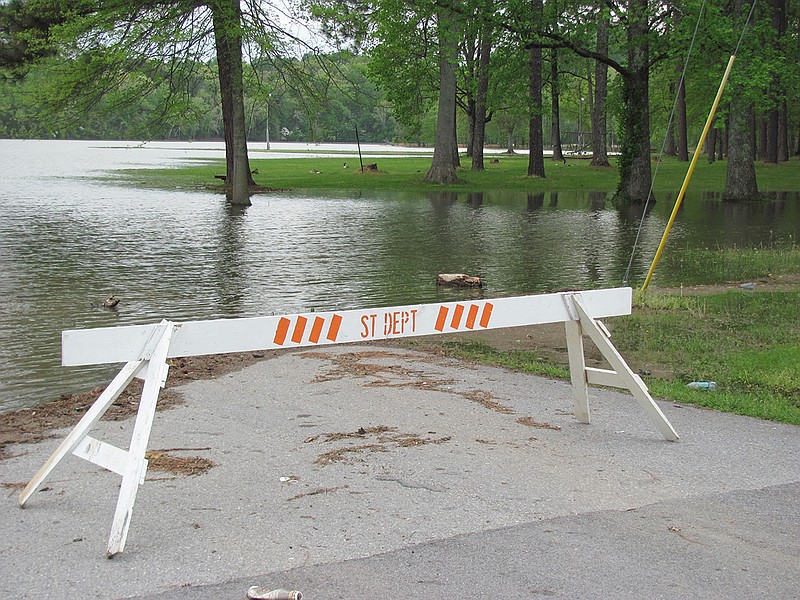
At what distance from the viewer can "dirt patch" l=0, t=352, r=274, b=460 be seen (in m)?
6.95

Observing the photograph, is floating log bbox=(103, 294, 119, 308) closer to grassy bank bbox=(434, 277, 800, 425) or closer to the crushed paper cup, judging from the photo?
grassy bank bbox=(434, 277, 800, 425)

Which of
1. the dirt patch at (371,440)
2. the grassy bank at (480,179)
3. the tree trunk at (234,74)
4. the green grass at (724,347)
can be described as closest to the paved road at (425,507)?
the dirt patch at (371,440)

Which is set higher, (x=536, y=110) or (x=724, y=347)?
(x=536, y=110)

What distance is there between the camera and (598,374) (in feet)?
23.0

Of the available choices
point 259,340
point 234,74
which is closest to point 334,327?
point 259,340

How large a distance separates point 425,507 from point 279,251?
14324mm

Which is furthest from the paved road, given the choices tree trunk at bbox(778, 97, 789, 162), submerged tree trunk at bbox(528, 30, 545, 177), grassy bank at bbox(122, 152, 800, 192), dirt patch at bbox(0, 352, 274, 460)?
tree trunk at bbox(778, 97, 789, 162)

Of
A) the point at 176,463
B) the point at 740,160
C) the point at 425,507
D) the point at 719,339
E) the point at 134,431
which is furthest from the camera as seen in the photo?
the point at 740,160

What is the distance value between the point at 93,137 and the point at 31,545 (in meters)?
169

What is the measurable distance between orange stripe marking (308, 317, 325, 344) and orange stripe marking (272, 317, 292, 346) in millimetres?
167

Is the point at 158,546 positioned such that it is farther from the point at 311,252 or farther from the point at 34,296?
the point at 311,252

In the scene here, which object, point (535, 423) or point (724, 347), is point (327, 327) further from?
point (724, 347)

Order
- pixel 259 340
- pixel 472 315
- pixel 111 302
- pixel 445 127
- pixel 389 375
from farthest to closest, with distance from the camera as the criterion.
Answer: pixel 445 127, pixel 111 302, pixel 389 375, pixel 472 315, pixel 259 340

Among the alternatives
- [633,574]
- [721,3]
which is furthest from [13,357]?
[721,3]
